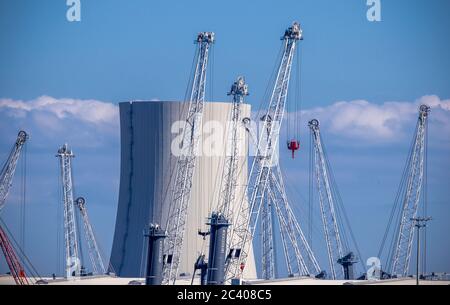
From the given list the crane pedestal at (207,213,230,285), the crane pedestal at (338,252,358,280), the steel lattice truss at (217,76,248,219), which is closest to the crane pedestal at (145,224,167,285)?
the crane pedestal at (207,213,230,285)

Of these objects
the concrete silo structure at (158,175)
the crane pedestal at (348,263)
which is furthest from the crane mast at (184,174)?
the crane pedestal at (348,263)

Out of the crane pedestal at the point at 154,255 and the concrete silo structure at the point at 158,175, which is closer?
the crane pedestal at the point at 154,255

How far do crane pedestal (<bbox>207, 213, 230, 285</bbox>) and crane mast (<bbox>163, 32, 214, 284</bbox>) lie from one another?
11242mm

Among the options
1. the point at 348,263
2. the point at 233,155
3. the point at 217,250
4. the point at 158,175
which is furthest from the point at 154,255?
the point at 348,263

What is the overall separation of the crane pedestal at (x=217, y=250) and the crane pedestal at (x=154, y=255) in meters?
5.10

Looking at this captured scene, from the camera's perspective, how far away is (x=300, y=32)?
9550 cm

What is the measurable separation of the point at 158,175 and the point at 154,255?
36.1 ft

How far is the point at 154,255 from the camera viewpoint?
87.8 meters

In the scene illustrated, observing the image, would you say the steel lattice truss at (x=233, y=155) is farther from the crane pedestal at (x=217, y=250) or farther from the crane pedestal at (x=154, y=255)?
the crane pedestal at (x=217, y=250)

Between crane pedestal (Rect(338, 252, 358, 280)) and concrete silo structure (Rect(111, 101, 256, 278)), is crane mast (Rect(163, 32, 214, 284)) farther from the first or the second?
crane pedestal (Rect(338, 252, 358, 280))

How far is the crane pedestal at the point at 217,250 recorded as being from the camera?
82.7 meters

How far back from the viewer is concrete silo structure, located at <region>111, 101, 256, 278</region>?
96812mm

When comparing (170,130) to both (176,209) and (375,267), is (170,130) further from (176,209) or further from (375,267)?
(375,267)

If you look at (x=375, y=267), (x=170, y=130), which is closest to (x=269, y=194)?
(x=375, y=267)
